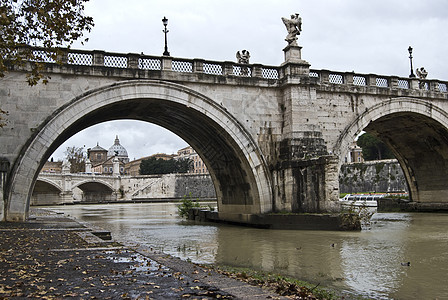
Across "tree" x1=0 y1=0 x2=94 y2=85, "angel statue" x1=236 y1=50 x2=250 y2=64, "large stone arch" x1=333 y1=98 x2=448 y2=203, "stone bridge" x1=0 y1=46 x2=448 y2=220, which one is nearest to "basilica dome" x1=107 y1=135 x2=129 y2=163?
"large stone arch" x1=333 y1=98 x2=448 y2=203

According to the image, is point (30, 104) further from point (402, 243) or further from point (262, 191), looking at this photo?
point (402, 243)

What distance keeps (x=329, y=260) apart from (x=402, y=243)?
3.97 meters

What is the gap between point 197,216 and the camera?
902 inches

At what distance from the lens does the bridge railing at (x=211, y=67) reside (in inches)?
617

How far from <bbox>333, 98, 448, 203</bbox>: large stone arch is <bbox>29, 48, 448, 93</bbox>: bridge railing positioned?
109 cm

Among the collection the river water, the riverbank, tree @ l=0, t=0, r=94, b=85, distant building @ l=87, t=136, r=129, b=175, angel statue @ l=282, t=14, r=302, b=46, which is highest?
distant building @ l=87, t=136, r=129, b=175

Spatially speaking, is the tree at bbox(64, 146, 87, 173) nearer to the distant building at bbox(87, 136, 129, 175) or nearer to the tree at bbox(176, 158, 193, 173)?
the tree at bbox(176, 158, 193, 173)

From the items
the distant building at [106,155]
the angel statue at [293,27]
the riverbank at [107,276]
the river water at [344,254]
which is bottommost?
the river water at [344,254]

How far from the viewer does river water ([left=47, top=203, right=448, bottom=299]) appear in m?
7.13

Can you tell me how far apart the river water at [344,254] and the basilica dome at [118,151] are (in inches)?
4972

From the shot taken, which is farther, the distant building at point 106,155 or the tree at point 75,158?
the distant building at point 106,155

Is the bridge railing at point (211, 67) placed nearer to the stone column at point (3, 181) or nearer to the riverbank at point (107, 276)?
the stone column at point (3, 181)

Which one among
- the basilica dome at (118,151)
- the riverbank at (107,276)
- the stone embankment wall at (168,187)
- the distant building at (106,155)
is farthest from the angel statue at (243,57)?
the basilica dome at (118,151)

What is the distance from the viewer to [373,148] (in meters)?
69.4
